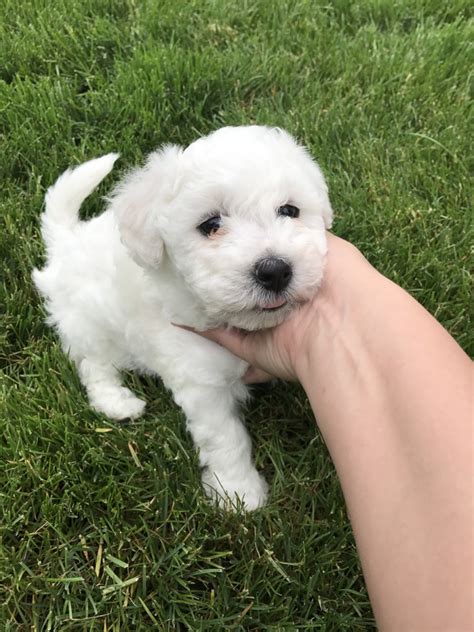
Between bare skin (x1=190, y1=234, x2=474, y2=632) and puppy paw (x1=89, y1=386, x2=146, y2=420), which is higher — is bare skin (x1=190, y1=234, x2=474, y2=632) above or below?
above

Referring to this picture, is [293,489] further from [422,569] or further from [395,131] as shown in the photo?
[395,131]

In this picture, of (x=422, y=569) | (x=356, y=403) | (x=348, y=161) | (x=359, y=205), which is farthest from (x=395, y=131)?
(x=422, y=569)

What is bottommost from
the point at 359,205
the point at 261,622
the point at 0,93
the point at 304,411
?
the point at 261,622

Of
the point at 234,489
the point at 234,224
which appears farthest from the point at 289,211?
the point at 234,489

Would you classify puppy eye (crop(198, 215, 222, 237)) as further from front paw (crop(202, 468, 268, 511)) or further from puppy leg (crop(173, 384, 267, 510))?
Result: front paw (crop(202, 468, 268, 511))

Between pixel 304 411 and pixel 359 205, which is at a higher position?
pixel 359 205

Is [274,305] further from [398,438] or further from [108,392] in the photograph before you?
[108,392]

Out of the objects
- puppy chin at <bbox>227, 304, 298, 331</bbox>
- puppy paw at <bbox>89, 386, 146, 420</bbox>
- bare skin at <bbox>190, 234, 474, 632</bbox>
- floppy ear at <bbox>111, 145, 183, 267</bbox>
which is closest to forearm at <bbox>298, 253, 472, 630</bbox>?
bare skin at <bbox>190, 234, 474, 632</bbox>
